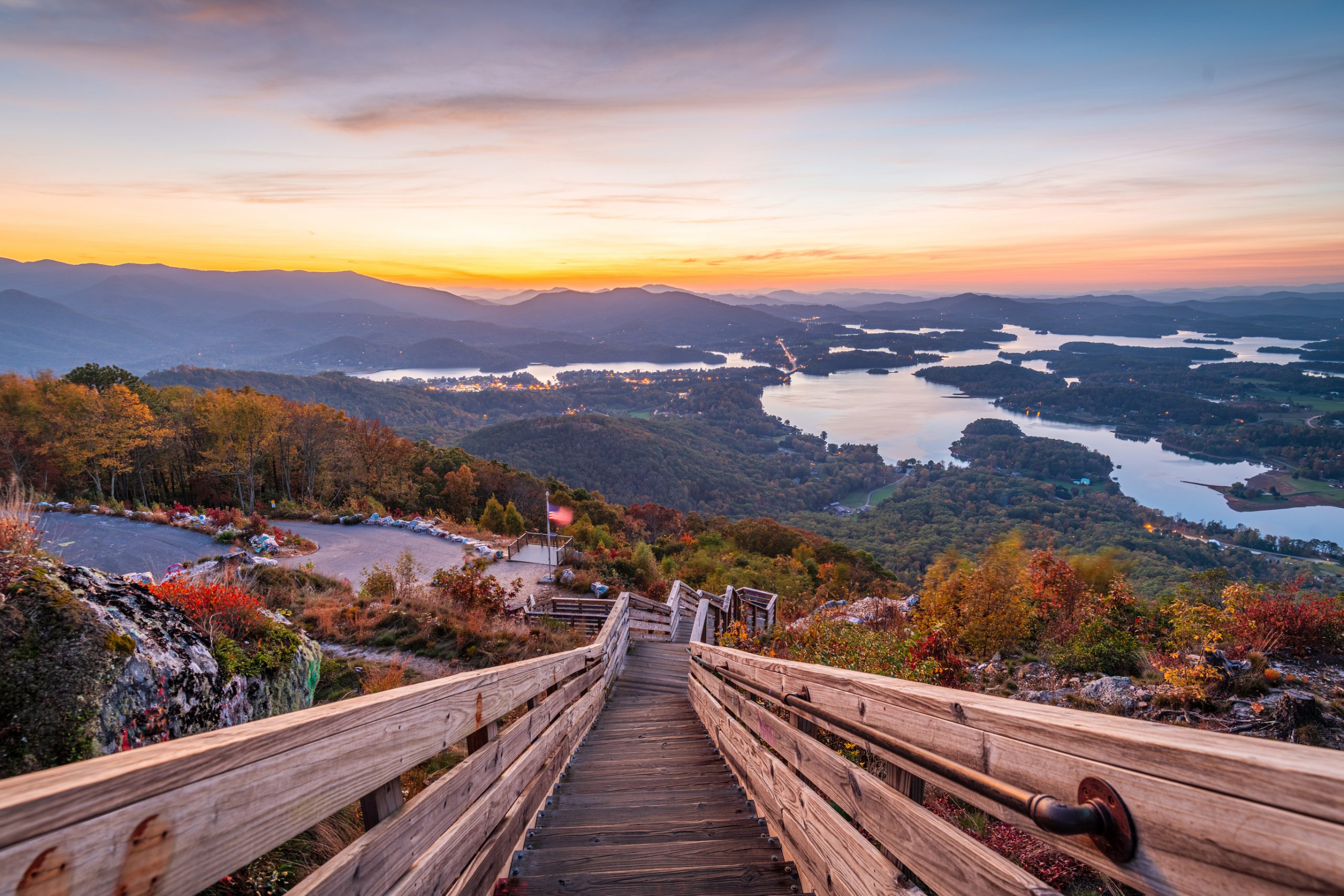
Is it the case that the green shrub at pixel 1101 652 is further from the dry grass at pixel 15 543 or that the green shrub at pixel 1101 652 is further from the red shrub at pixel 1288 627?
the dry grass at pixel 15 543

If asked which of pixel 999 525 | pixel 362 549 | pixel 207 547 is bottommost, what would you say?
pixel 999 525

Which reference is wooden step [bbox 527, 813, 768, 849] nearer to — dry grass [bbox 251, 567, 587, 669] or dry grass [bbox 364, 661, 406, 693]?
dry grass [bbox 364, 661, 406, 693]

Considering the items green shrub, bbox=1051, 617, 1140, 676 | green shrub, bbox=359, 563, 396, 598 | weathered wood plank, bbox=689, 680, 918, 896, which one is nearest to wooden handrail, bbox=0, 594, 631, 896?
weathered wood plank, bbox=689, 680, 918, 896

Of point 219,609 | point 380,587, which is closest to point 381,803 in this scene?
point 219,609

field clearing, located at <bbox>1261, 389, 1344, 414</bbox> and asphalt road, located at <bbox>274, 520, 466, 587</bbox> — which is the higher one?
field clearing, located at <bbox>1261, 389, 1344, 414</bbox>

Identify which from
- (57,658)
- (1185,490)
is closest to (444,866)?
(57,658)

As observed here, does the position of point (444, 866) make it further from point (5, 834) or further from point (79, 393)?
point (79, 393)

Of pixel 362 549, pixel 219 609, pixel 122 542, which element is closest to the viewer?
pixel 219 609

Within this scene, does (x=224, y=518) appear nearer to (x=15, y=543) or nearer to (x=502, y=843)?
(x=15, y=543)
